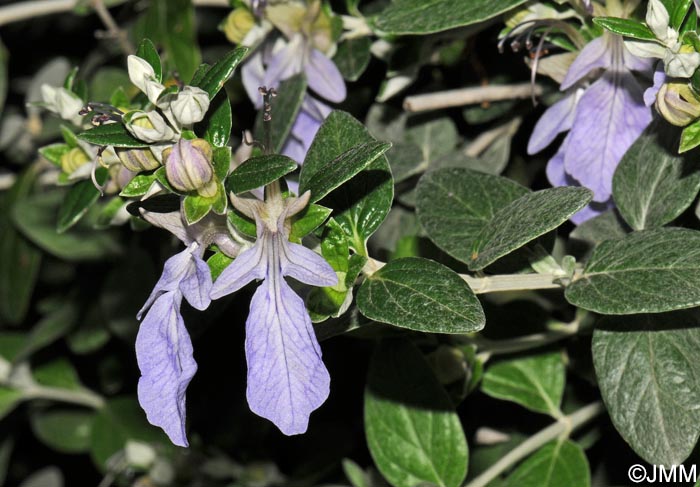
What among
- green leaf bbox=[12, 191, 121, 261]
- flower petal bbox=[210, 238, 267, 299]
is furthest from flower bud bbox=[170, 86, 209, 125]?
green leaf bbox=[12, 191, 121, 261]

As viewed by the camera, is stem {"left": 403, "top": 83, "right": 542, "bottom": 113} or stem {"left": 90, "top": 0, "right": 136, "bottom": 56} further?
stem {"left": 90, "top": 0, "right": 136, "bottom": 56}

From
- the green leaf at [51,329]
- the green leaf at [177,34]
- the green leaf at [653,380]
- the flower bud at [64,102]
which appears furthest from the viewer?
the green leaf at [51,329]

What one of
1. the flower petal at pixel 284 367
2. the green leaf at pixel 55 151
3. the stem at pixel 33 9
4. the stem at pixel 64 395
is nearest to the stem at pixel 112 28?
the stem at pixel 33 9

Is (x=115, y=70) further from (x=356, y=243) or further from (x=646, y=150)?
(x=646, y=150)

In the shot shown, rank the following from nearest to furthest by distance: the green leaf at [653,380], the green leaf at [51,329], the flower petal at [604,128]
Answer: the green leaf at [653,380] < the flower petal at [604,128] < the green leaf at [51,329]

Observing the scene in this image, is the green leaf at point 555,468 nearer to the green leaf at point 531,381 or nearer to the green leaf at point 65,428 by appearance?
the green leaf at point 531,381

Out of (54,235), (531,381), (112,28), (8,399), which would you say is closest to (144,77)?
(531,381)

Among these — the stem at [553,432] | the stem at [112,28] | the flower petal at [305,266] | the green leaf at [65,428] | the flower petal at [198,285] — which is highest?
the flower petal at [305,266]

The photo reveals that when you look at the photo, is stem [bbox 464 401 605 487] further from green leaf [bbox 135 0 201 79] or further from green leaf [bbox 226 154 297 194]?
green leaf [bbox 135 0 201 79]
